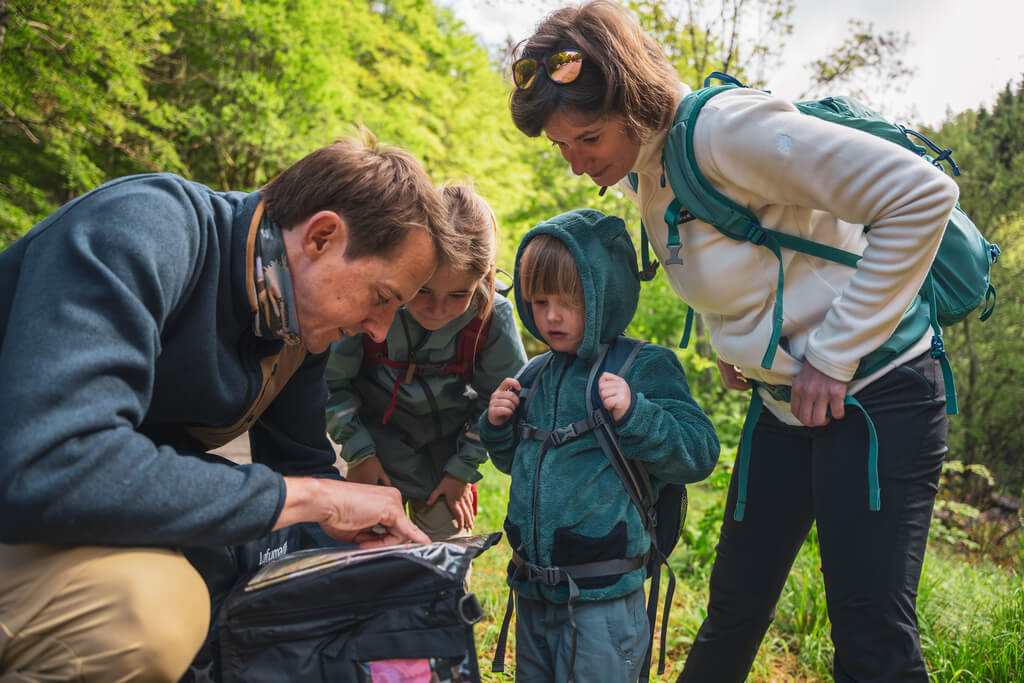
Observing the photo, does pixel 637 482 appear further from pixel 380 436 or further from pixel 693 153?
pixel 380 436

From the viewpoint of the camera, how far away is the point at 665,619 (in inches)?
80.8

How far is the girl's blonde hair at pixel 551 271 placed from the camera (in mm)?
2180

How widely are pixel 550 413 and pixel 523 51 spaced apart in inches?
39.7

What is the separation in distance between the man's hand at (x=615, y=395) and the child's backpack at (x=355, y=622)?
58cm

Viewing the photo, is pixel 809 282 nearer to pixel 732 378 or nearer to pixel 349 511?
pixel 732 378

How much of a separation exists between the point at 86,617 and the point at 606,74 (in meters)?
1.60

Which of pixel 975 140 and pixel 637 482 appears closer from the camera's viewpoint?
pixel 637 482

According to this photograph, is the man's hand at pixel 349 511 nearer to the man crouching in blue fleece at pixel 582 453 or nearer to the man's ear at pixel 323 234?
the man crouching in blue fleece at pixel 582 453

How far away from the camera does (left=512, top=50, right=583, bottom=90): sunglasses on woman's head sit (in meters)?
1.87

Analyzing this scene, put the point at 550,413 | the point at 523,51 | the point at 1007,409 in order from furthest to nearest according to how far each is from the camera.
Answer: the point at 1007,409, the point at 550,413, the point at 523,51

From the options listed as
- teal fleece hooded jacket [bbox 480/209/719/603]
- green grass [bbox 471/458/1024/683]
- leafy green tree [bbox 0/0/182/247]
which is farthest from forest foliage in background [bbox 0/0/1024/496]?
teal fleece hooded jacket [bbox 480/209/719/603]

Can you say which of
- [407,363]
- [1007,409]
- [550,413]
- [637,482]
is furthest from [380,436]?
[1007,409]

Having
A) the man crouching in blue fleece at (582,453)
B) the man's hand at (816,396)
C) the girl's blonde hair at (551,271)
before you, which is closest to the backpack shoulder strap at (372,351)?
the man crouching in blue fleece at (582,453)

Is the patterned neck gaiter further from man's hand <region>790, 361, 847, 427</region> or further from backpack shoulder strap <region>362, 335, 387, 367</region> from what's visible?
man's hand <region>790, 361, 847, 427</region>
